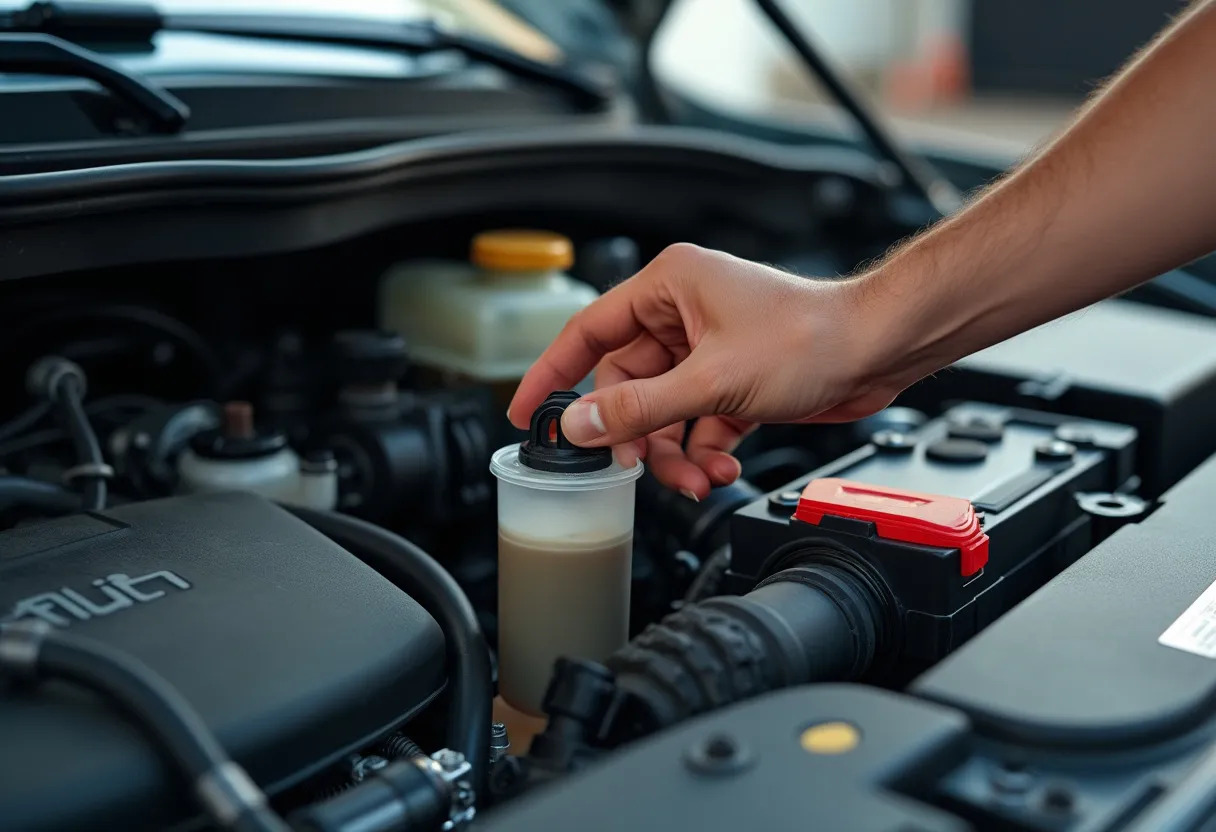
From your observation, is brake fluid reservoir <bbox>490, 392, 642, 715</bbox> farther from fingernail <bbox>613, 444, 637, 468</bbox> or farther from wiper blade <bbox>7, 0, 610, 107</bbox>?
wiper blade <bbox>7, 0, 610, 107</bbox>

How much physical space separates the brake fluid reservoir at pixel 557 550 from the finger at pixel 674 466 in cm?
10

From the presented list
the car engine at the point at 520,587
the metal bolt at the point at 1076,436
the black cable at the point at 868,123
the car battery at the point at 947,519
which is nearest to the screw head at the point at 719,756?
the car engine at the point at 520,587

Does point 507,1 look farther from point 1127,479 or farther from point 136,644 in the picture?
point 136,644

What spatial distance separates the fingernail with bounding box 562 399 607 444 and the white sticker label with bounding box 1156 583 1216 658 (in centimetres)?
37

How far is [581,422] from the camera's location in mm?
869

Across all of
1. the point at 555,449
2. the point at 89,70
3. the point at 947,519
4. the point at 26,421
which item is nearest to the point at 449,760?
the point at 555,449

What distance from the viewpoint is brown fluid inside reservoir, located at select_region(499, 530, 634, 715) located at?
875mm

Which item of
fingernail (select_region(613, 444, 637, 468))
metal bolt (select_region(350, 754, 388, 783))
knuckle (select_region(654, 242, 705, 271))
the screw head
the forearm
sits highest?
the forearm

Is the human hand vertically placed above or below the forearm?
below

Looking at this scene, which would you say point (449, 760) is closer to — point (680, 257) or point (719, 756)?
point (719, 756)

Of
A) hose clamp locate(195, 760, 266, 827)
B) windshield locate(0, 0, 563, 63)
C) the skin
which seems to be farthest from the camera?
windshield locate(0, 0, 563, 63)

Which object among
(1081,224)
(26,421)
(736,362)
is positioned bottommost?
(26,421)

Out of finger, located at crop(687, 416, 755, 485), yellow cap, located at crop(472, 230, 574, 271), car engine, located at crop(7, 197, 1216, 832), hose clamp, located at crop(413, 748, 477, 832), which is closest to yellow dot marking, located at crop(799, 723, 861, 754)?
car engine, located at crop(7, 197, 1216, 832)

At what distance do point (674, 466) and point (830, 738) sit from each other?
426mm
